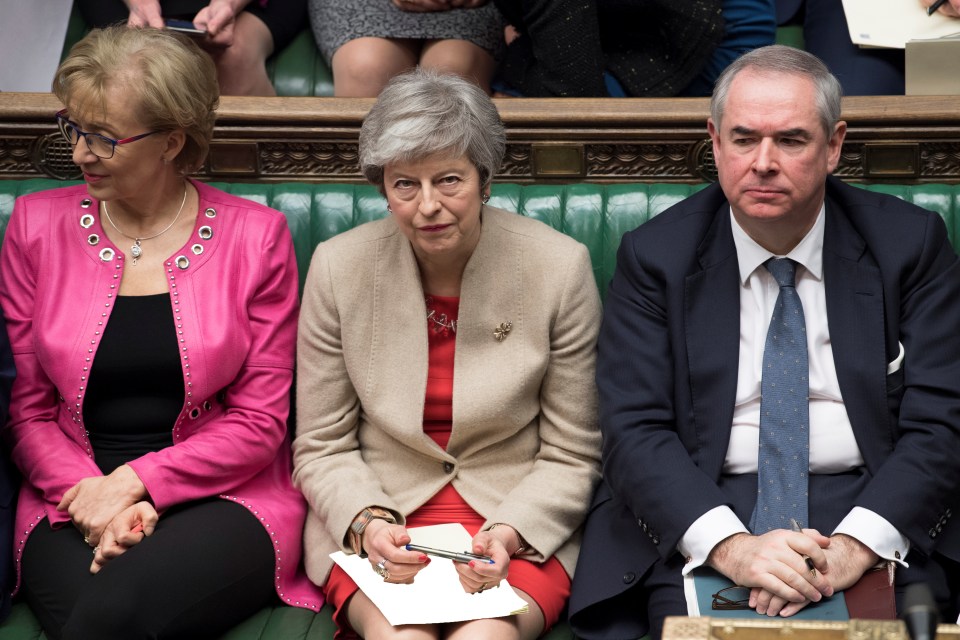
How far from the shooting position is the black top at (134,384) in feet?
8.42

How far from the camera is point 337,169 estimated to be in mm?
3107

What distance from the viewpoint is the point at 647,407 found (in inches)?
95.4

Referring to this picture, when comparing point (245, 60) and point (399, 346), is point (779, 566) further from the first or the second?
point (245, 60)

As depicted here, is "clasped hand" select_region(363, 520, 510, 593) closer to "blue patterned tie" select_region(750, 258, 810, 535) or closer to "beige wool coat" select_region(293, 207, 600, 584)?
"beige wool coat" select_region(293, 207, 600, 584)

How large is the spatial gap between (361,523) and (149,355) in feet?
1.84

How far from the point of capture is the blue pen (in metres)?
2.16

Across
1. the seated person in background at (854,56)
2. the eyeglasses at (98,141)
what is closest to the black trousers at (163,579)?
the eyeglasses at (98,141)

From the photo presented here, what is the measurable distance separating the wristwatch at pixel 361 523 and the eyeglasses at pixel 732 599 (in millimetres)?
647

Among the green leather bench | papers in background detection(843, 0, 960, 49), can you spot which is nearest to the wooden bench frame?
the green leather bench

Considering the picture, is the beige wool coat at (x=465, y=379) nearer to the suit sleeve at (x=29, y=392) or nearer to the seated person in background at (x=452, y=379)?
the seated person in background at (x=452, y=379)

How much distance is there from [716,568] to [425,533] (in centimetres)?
58

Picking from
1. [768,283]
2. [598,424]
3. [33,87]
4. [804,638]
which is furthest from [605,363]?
[33,87]

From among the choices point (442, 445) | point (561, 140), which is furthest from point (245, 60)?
point (442, 445)

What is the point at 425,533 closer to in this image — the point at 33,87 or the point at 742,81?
the point at 742,81
